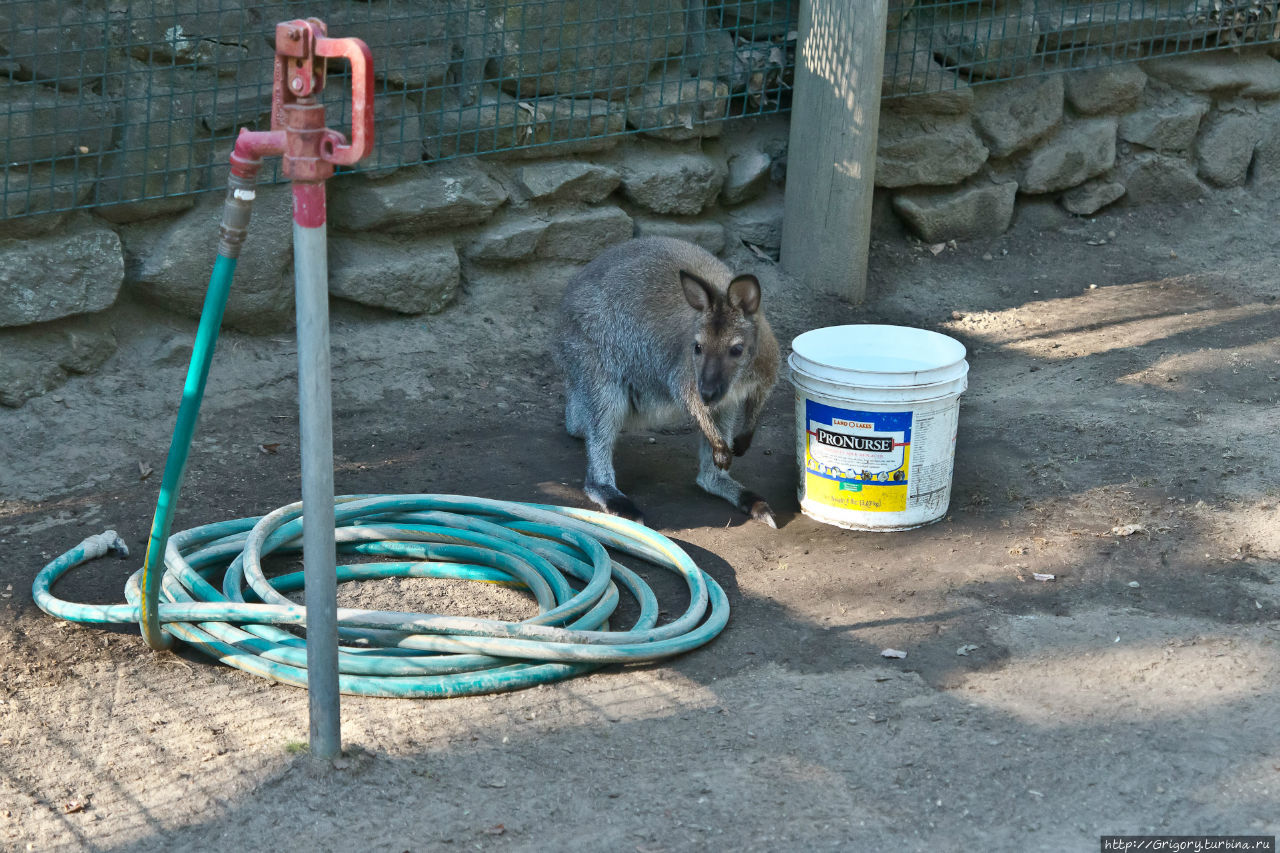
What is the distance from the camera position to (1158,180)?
6.55 metres

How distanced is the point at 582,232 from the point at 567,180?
0.23 metres

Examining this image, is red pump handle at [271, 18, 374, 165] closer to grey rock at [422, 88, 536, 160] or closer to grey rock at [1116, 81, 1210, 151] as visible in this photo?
grey rock at [422, 88, 536, 160]

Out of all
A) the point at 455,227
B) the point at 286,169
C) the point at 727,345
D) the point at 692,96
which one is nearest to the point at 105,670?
the point at 286,169

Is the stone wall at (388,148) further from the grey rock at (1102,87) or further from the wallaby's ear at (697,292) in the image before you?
the grey rock at (1102,87)

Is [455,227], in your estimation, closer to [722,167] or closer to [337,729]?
[722,167]

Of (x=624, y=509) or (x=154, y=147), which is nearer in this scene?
(x=624, y=509)

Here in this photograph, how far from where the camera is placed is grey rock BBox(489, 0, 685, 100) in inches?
201

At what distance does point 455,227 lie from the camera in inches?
204

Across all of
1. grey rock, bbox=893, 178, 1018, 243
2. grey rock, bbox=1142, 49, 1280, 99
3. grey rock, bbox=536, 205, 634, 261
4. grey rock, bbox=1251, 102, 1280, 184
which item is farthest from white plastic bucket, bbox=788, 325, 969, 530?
grey rock, bbox=1251, 102, 1280, 184

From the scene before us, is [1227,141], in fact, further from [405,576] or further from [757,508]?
[405,576]

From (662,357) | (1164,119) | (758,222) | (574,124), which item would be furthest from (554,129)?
(1164,119)

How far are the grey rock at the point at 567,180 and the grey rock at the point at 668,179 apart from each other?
0.30ft

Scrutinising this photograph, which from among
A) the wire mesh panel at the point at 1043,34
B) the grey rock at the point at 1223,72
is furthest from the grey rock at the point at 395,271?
the grey rock at the point at 1223,72

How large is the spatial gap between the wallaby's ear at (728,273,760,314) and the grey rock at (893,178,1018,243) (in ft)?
7.33
